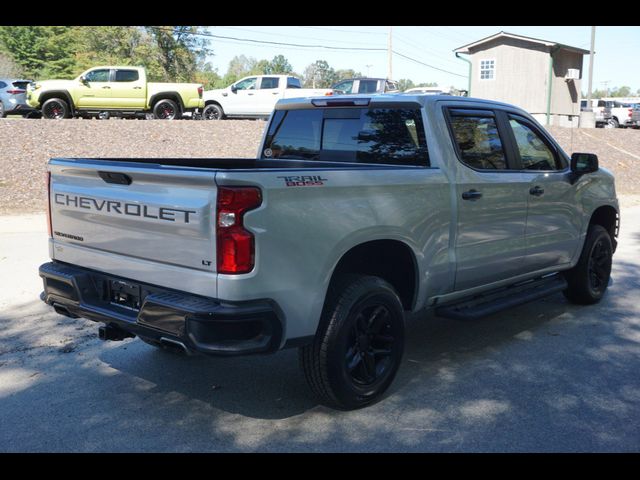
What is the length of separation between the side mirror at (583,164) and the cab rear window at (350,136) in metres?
1.98

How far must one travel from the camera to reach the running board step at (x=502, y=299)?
5040 millimetres

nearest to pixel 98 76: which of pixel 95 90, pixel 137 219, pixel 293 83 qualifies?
pixel 95 90

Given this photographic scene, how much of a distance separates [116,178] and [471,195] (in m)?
2.53

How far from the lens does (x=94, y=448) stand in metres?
3.72

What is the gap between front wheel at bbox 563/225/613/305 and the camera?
6.72 metres

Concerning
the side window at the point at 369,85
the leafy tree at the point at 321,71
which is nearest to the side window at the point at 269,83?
the side window at the point at 369,85

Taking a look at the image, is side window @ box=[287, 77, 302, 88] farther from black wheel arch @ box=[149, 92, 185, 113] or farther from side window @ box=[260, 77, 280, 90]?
black wheel arch @ box=[149, 92, 185, 113]

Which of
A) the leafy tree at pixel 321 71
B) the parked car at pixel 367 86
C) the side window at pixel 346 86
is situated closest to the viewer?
the parked car at pixel 367 86

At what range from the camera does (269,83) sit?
78.5 ft

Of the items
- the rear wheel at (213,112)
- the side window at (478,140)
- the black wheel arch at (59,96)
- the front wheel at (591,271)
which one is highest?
the black wheel arch at (59,96)

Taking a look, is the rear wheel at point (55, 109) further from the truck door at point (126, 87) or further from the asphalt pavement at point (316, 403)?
the asphalt pavement at point (316, 403)

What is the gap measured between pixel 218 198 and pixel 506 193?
9.09ft

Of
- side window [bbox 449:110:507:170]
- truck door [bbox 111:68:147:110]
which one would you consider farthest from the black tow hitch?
truck door [bbox 111:68:147:110]
